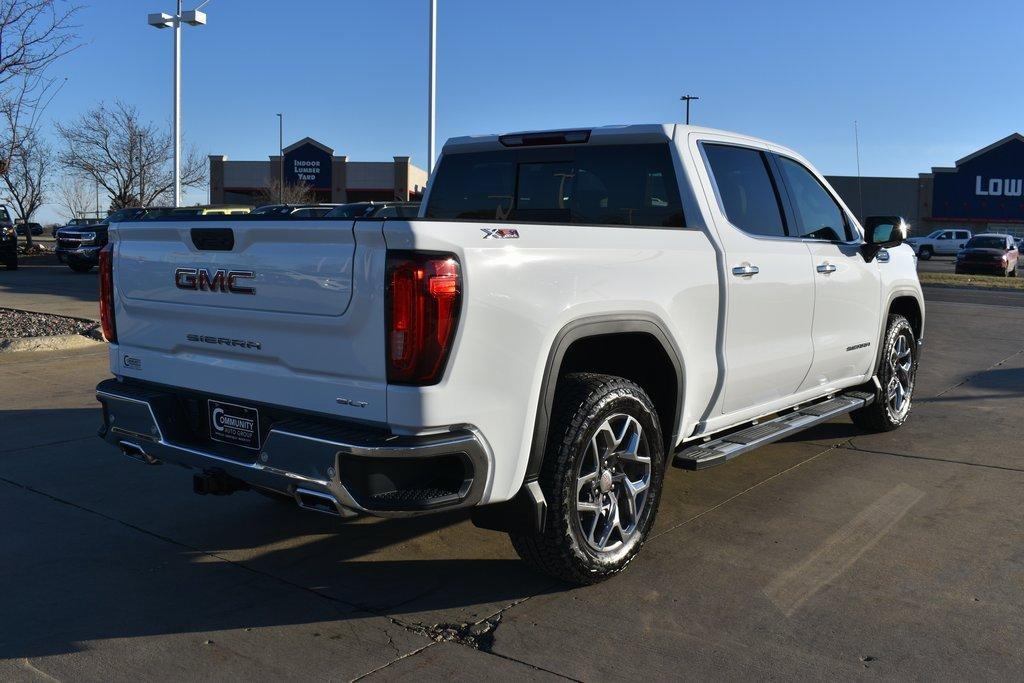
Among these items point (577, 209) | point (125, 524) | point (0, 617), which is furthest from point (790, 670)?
point (125, 524)

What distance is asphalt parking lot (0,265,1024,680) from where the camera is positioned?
11.7 ft

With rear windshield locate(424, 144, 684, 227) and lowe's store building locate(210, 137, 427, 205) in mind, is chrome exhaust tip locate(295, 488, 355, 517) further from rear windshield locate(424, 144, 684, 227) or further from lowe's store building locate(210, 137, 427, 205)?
lowe's store building locate(210, 137, 427, 205)

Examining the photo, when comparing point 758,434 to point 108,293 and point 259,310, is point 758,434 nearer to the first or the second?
point 259,310

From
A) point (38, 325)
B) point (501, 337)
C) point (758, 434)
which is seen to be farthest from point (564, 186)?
point (38, 325)

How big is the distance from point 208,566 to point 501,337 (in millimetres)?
1892

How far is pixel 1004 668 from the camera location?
350 centimetres

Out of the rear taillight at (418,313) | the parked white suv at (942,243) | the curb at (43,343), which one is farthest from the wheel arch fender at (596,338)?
the parked white suv at (942,243)

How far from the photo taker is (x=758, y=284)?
5125 mm

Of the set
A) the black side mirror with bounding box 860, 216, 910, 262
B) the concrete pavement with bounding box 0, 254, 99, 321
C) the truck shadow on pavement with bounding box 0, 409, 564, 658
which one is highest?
the black side mirror with bounding box 860, 216, 910, 262

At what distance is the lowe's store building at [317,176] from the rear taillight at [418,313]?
57.4 metres

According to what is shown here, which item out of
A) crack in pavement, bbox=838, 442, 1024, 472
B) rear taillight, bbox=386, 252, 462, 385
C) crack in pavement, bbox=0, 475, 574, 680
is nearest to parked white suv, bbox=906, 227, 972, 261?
crack in pavement, bbox=838, 442, 1024, 472

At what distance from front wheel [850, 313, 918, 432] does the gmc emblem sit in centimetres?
480

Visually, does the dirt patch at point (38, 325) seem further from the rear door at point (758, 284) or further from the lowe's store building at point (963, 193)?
the lowe's store building at point (963, 193)

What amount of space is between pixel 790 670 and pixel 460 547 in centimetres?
178
